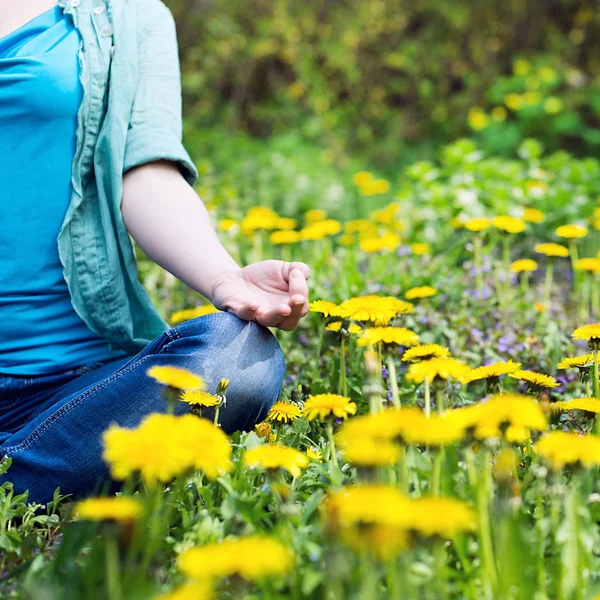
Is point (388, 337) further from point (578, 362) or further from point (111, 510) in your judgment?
point (111, 510)

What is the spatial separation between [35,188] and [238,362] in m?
0.54

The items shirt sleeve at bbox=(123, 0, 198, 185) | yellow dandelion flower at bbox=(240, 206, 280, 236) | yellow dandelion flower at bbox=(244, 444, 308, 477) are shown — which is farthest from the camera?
yellow dandelion flower at bbox=(240, 206, 280, 236)

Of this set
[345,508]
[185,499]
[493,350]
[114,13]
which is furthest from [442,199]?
[345,508]

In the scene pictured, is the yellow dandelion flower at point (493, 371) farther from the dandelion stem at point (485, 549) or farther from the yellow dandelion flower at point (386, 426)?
the yellow dandelion flower at point (386, 426)

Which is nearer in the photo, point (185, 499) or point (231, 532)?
point (231, 532)

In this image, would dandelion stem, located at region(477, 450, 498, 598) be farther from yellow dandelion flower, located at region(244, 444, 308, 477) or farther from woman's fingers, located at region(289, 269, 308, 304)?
woman's fingers, located at region(289, 269, 308, 304)

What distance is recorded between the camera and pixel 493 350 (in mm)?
1999

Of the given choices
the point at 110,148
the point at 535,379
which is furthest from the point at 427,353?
the point at 110,148

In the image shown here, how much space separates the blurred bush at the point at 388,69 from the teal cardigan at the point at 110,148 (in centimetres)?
355

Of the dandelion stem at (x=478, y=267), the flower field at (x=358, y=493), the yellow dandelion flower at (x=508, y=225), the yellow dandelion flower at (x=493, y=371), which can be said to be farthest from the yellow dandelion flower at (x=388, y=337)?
the dandelion stem at (x=478, y=267)

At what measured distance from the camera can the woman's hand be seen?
50.4 inches

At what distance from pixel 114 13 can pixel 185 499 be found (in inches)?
38.8

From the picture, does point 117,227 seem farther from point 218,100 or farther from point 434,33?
point 434,33

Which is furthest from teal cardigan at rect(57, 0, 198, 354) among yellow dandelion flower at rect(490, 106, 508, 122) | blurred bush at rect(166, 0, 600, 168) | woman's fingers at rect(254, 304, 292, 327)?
yellow dandelion flower at rect(490, 106, 508, 122)
